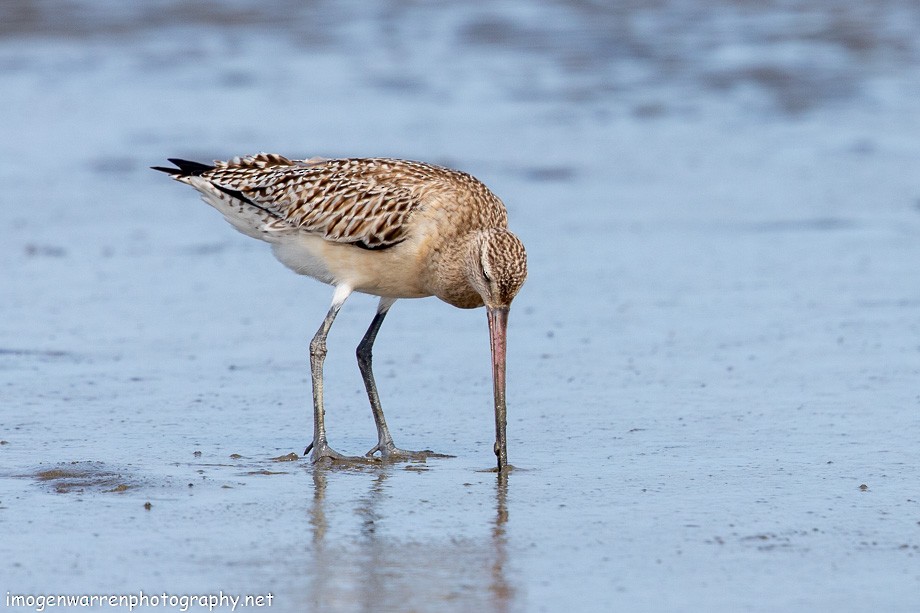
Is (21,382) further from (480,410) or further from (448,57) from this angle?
(448,57)

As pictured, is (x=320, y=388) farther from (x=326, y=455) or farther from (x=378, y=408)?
(x=326, y=455)

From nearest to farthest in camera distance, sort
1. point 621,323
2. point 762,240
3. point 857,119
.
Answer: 1. point 621,323
2. point 762,240
3. point 857,119

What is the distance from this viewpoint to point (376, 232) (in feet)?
25.6

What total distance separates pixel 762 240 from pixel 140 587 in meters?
7.33

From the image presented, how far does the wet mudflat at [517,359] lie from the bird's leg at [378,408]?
0.21 m

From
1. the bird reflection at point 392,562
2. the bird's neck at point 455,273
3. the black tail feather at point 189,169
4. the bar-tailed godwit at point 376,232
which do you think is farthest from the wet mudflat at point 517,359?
the black tail feather at point 189,169

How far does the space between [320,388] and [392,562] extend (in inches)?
84.6

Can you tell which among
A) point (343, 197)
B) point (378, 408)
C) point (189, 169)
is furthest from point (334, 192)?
point (378, 408)

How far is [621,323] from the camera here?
9.75 m

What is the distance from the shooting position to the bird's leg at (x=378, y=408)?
24.2 feet

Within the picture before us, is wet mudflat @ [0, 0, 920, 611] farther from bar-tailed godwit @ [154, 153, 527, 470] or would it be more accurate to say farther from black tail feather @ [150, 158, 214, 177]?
black tail feather @ [150, 158, 214, 177]

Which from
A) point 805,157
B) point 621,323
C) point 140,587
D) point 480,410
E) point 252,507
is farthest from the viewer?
point 805,157

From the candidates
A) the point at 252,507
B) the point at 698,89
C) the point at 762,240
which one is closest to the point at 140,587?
the point at 252,507

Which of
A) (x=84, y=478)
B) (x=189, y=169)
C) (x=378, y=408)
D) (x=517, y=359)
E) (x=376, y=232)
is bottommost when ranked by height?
(x=84, y=478)
